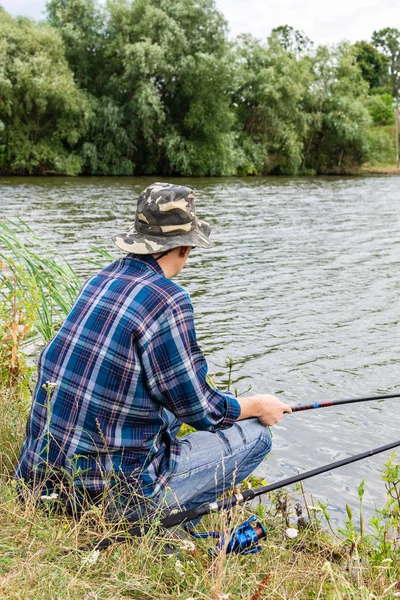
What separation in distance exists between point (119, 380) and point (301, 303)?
6.71 m

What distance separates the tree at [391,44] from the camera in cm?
7650

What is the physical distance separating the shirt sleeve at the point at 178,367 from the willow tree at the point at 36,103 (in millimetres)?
27074

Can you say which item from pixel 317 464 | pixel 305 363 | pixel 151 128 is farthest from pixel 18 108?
pixel 317 464

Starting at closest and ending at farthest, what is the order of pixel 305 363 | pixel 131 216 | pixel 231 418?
Result: pixel 231 418 → pixel 305 363 → pixel 131 216

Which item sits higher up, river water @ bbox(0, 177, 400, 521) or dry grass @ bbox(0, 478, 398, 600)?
dry grass @ bbox(0, 478, 398, 600)

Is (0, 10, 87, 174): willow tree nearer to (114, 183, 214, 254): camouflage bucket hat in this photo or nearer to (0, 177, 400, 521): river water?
(0, 177, 400, 521): river water

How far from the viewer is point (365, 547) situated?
3086mm

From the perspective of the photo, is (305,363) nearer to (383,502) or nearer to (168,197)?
(383,502)

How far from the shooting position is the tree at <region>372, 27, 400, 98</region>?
251ft

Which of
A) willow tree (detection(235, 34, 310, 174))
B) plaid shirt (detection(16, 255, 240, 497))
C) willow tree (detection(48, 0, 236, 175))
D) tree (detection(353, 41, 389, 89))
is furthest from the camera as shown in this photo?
tree (detection(353, 41, 389, 89))

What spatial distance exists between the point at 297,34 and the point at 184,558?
67.7 meters

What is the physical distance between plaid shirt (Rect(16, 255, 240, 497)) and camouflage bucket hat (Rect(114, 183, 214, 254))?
63mm

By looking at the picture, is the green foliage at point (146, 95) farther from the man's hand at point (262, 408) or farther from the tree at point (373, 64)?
the tree at point (373, 64)

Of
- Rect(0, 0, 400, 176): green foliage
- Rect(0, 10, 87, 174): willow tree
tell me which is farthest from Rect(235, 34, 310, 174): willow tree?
Rect(0, 10, 87, 174): willow tree
